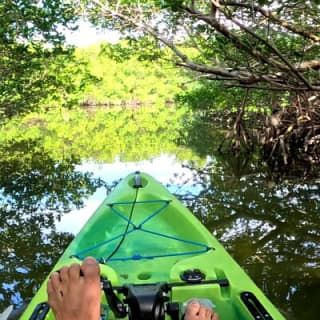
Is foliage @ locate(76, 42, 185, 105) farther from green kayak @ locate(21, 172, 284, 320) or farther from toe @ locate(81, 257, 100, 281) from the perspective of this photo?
toe @ locate(81, 257, 100, 281)

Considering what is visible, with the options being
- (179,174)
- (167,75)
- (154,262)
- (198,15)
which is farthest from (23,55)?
(167,75)

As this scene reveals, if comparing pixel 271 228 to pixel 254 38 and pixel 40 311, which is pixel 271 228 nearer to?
pixel 254 38

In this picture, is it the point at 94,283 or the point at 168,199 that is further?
the point at 168,199

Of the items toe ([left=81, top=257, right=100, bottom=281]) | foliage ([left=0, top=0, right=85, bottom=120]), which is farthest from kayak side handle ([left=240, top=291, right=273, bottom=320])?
foliage ([left=0, top=0, right=85, bottom=120])

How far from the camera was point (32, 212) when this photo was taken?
222 inches

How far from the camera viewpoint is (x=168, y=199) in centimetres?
384

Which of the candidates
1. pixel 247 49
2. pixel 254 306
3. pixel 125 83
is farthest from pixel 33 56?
pixel 125 83

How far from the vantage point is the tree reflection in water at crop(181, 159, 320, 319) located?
331cm

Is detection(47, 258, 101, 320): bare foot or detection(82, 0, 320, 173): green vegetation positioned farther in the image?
detection(82, 0, 320, 173): green vegetation

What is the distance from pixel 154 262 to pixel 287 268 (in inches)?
50.0

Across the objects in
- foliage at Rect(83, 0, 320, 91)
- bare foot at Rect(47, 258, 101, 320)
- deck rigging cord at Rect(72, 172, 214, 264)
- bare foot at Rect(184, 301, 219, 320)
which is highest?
foliage at Rect(83, 0, 320, 91)

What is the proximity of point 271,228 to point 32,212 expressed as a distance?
2.71 metres

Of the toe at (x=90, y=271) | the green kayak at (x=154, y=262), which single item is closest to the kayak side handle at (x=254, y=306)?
the green kayak at (x=154, y=262)

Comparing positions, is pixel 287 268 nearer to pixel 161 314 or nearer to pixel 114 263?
pixel 114 263
